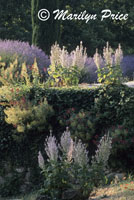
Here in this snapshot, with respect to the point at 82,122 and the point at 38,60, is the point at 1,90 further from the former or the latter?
the point at 38,60

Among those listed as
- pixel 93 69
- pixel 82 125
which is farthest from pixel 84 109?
pixel 93 69

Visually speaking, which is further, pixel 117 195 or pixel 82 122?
pixel 82 122

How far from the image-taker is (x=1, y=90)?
29.5 feet

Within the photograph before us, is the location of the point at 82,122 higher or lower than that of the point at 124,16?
lower

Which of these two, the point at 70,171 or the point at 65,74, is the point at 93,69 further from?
the point at 70,171

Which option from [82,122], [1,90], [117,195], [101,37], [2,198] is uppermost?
[101,37]

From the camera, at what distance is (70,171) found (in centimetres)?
546

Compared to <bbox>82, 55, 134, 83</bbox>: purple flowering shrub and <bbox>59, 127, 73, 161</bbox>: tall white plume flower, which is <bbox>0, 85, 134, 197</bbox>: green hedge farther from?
<bbox>82, 55, 134, 83</bbox>: purple flowering shrub

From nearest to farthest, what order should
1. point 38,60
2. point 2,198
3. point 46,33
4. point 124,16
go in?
point 2,198 < point 38,60 < point 46,33 < point 124,16

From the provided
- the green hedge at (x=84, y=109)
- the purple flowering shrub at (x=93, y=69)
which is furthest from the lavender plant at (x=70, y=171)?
the purple flowering shrub at (x=93, y=69)

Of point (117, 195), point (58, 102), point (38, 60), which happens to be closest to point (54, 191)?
point (117, 195)

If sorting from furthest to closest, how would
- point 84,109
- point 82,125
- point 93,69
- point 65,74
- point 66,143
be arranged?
point 93,69, point 65,74, point 84,109, point 82,125, point 66,143

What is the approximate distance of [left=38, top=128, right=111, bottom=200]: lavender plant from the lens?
5391 millimetres

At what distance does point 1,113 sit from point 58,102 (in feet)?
4.28
